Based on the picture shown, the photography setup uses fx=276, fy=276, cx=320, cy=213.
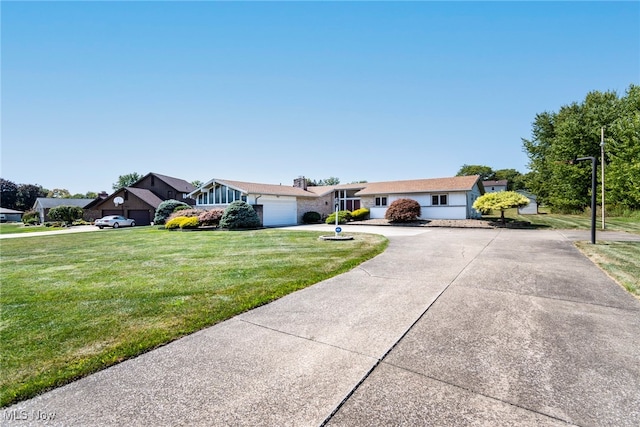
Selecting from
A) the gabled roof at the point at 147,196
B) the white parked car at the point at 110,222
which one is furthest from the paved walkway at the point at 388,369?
the gabled roof at the point at 147,196

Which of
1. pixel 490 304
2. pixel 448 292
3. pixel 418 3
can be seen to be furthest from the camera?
pixel 418 3

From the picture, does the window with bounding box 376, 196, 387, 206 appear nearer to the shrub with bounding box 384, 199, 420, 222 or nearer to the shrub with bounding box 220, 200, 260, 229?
the shrub with bounding box 384, 199, 420, 222

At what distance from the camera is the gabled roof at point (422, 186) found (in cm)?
2331

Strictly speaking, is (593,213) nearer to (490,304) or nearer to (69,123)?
(490,304)

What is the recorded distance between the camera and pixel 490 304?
4484 mm

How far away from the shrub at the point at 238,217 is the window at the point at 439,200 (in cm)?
1539

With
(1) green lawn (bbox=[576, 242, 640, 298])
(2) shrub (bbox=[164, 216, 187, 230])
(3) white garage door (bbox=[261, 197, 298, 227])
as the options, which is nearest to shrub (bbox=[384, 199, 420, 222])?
(3) white garage door (bbox=[261, 197, 298, 227])

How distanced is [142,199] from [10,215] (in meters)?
55.5

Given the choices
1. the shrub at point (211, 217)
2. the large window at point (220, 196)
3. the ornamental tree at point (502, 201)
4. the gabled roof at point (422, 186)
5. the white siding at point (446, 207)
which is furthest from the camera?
the large window at point (220, 196)

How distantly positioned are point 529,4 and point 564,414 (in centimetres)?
1185

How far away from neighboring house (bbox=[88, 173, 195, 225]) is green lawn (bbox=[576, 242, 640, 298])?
33.1 metres

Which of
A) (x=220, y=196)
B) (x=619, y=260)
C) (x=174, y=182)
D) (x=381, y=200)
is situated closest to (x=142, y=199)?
(x=174, y=182)

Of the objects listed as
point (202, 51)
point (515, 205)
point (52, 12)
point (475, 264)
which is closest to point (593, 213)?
point (475, 264)

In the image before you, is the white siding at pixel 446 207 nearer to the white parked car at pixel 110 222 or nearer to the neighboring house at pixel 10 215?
the white parked car at pixel 110 222
